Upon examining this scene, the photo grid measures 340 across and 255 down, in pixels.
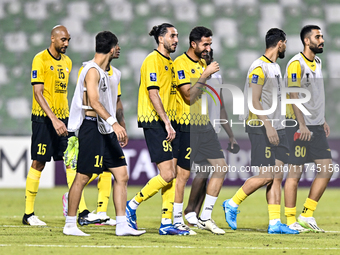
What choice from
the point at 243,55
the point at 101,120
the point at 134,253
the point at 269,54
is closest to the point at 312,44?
the point at 269,54

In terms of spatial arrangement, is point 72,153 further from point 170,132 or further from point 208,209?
point 208,209

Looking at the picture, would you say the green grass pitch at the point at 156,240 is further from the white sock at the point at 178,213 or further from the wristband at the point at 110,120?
the wristband at the point at 110,120

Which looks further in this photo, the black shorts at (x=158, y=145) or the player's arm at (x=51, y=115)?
the player's arm at (x=51, y=115)

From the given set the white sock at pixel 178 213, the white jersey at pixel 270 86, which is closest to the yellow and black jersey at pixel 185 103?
the white jersey at pixel 270 86

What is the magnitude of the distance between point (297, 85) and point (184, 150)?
1.49 meters

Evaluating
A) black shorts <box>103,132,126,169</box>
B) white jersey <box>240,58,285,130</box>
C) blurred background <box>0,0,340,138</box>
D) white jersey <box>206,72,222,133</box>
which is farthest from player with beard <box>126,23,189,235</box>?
blurred background <box>0,0,340,138</box>

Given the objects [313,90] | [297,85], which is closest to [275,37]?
[297,85]

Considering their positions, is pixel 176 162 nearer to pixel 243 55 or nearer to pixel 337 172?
pixel 337 172

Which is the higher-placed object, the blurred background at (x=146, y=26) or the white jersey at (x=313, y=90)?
the blurred background at (x=146, y=26)

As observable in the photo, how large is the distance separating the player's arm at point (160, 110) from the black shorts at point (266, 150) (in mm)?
1075

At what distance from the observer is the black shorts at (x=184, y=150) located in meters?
5.99

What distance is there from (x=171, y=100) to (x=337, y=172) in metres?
6.92

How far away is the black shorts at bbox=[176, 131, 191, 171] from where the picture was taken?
5992mm

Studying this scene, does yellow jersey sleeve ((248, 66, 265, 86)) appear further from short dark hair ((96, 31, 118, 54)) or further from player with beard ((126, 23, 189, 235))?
short dark hair ((96, 31, 118, 54))
